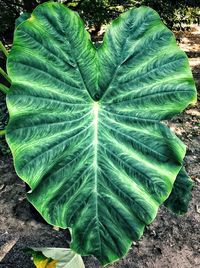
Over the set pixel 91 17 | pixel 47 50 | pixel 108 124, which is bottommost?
pixel 91 17

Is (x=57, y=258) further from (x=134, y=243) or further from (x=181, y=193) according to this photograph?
(x=134, y=243)

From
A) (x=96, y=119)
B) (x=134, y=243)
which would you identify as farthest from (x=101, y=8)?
(x=96, y=119)

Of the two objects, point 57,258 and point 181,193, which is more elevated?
point 181,193

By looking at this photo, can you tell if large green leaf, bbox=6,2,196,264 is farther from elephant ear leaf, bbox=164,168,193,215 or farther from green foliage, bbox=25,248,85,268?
green foliage, bbox=25,248,85,268

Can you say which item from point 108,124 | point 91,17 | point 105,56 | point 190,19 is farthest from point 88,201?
point 190,19

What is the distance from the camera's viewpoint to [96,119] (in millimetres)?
1333

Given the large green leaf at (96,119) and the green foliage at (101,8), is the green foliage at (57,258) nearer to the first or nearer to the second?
the large green leaf at (96,119)

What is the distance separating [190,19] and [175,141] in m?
3.75

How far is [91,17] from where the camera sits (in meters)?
3.99

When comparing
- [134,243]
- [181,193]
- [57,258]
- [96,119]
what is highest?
[96,119]

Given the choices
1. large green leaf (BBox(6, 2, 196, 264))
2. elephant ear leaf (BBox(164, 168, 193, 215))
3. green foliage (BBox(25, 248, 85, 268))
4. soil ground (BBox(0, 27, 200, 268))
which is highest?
large green leaf (BBox(6, 2, 196, 264))

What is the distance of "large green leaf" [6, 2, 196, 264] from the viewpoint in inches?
45.8

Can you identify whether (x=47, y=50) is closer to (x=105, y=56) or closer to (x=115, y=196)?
(x=105, y=56)

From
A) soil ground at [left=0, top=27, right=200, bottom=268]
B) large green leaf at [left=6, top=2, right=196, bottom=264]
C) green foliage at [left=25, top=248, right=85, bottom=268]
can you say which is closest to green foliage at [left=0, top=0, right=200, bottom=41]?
soil ground at [left=0, top=27, right=200, bottom=268]
